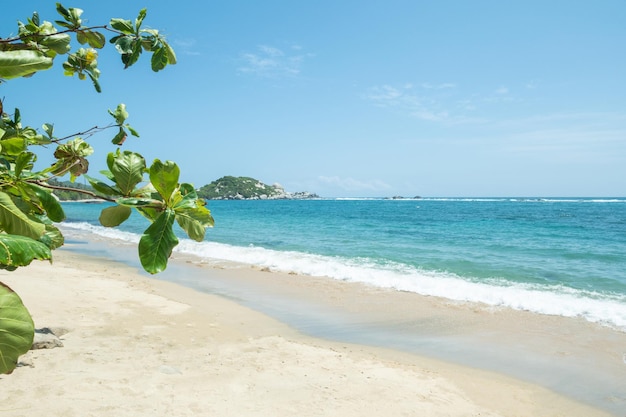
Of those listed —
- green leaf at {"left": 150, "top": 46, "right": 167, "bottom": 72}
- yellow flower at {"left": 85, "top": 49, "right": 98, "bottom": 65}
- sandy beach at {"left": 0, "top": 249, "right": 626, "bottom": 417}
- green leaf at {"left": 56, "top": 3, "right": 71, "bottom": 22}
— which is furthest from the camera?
sandy beach at {"left": 0, "top": 249, "right": 626, "bottom": 417}

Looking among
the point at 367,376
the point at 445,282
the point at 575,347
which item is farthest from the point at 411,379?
the point at 445,282

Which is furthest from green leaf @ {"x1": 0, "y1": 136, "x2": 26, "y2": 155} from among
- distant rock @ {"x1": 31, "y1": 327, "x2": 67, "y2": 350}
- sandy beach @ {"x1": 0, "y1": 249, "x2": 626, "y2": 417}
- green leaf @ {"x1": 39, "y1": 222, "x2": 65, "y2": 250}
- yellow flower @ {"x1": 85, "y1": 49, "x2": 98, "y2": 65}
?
distant rock @ {"x1": 31, "y1": 327, "x2": 67, "y2": 350}

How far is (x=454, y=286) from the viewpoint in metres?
11.5

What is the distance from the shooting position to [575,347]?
6.93m

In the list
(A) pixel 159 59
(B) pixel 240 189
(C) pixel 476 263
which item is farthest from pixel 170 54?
(B) pixel 240 189

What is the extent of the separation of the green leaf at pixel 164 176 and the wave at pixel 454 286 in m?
9.68

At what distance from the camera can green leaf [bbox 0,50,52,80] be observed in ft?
2.73

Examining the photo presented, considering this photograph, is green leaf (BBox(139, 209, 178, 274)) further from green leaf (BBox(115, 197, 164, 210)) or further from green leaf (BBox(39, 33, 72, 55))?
green leaf (BBox(39, 33, 72, 55))

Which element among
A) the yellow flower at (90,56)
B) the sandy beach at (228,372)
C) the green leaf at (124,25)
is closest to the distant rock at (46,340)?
the sandy beach at (228,372)

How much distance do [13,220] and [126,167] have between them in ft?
0.82

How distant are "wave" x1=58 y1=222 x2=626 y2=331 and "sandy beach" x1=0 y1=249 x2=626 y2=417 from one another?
3.79ft

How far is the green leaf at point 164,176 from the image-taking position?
0.92 meters

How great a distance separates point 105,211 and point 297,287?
34.3 ft

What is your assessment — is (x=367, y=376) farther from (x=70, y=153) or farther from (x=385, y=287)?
(x=385, y=287)
